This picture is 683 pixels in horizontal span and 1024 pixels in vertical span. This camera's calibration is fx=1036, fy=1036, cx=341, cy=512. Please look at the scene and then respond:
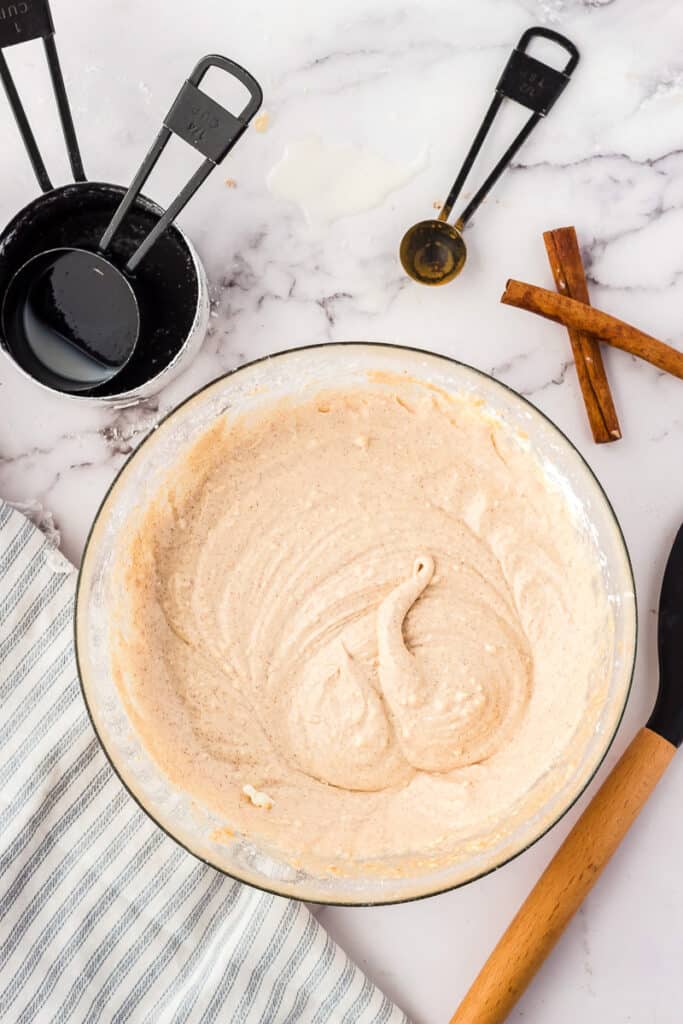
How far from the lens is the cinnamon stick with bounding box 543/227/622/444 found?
1.38m

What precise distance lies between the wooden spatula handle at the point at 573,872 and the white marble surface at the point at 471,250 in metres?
0.05

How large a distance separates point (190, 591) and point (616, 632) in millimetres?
533

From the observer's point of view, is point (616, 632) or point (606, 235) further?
point (606, 235)

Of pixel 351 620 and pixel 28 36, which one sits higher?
pixel 28 36

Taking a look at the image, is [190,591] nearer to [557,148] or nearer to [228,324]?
[228,324]

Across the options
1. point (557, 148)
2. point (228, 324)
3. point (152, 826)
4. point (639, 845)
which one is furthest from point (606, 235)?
point (152, 826)

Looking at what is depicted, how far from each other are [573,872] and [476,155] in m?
0.94

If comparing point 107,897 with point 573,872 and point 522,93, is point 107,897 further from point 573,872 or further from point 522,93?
point 522,93

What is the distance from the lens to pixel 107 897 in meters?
1.37

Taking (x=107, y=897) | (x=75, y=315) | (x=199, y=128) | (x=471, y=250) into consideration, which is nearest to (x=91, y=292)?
(x=75, y=315)

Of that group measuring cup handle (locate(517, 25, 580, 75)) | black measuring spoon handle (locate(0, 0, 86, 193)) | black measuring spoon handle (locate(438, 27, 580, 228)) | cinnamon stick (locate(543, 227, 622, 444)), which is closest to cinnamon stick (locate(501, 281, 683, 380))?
cinnamon stick (locate(543, 227, 622, 444))

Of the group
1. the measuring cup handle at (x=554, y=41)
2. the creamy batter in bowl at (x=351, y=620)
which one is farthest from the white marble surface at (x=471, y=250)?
the creamy batter in bowl at (x=351, y=620)

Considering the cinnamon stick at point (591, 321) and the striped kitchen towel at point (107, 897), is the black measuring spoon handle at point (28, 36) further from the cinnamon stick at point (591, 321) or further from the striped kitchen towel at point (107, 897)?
the cinnamon stick at point (591, 321)

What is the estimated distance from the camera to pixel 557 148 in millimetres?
1404
